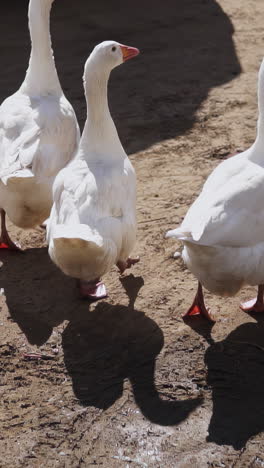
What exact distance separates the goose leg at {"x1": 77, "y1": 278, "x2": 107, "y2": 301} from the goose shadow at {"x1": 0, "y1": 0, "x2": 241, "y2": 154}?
219cm

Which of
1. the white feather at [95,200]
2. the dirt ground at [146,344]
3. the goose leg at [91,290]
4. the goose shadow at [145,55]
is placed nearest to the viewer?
the dirt ground at [146,344]

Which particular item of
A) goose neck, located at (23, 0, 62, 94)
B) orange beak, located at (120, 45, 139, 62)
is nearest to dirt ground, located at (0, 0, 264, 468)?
goose neck, located at (23, 0, 62, 94)

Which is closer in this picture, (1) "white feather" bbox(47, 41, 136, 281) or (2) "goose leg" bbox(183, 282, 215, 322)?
(1) "white feather" bbox(47, 41, 136, 281)

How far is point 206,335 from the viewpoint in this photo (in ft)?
15.3

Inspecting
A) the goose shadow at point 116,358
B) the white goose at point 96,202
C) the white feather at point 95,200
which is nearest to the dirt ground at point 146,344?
the goose shadow at point 116,358

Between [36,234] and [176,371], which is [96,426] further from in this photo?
[36,234]

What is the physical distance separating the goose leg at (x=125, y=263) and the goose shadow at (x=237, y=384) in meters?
0.93

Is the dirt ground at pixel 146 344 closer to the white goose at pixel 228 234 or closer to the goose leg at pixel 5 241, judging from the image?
the goose leg at pixel 5 241

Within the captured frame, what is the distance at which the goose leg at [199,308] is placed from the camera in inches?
186

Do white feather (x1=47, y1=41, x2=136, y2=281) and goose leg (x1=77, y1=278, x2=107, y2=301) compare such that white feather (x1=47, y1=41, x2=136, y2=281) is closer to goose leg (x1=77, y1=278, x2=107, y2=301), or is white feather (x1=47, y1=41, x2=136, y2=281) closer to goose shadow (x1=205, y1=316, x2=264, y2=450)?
goose leg (x1=77, y1=278, x2=107, y2=301)

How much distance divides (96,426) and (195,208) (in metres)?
1.53

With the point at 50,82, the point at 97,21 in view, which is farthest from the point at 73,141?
the point at 97,21

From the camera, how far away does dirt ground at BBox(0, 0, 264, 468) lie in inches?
151

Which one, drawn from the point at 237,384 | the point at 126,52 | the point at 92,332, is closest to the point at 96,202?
the point at 92,332
